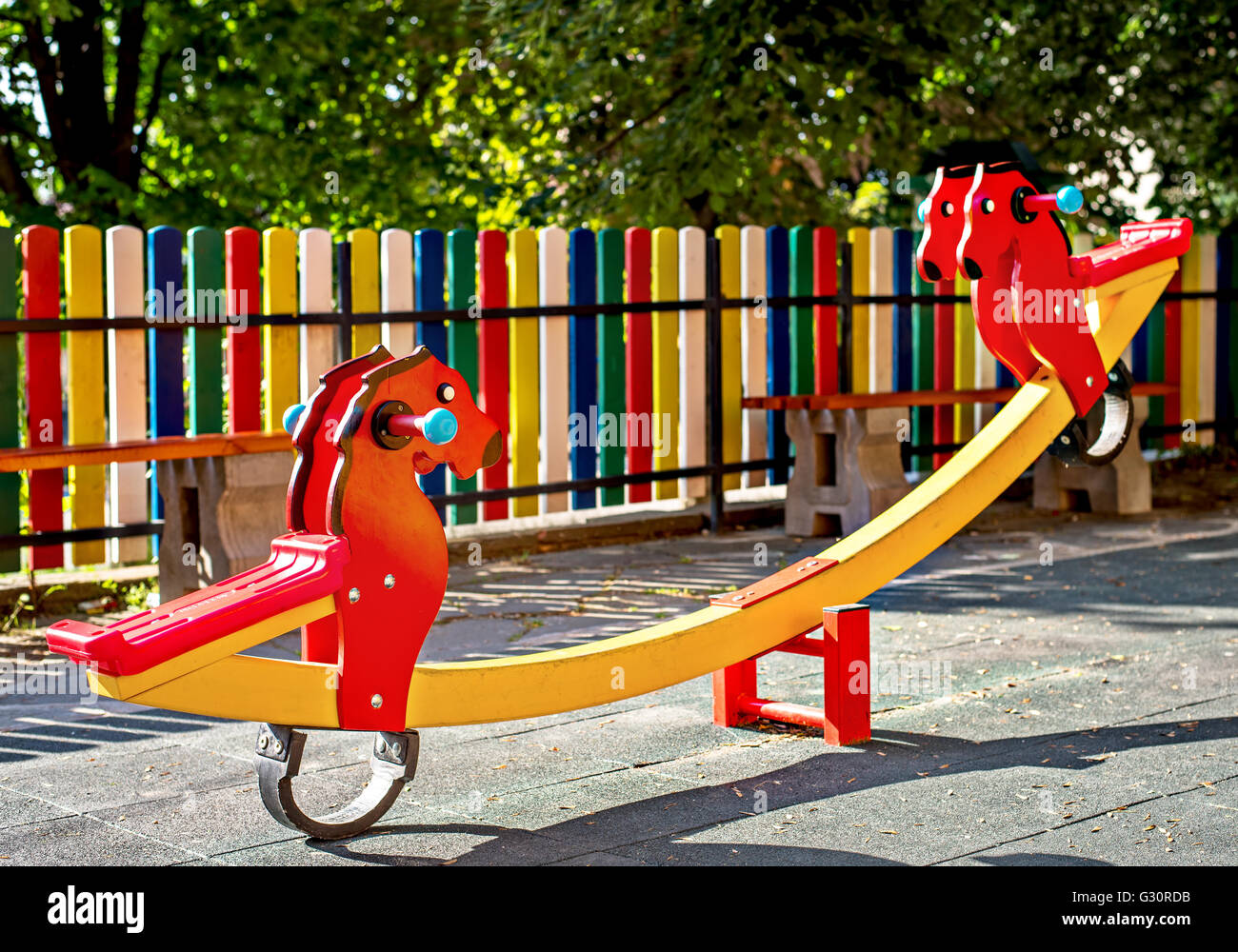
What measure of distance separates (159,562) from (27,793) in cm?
281

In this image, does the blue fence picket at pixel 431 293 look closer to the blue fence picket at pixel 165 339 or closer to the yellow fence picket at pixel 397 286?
the yellow fence picket at pixel 397 286

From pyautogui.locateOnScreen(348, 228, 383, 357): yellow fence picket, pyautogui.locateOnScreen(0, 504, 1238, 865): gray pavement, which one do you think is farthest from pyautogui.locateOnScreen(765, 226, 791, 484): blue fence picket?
pyautogui.locateOnScreen(0, 504, 1238, 865): gray pavement

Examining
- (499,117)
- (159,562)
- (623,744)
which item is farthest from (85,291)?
Answer: (499,117)

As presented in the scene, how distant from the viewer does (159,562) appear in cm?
685

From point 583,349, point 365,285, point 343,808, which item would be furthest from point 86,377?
point 343,808

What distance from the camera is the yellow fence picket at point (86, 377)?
6.89 meters

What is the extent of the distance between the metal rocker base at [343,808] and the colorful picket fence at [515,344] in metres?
3.75

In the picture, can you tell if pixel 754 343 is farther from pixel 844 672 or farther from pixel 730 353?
pixel 844 672

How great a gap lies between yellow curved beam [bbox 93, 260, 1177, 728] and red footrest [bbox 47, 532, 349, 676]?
3.6 inches

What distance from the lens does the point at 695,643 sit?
416 centimetres

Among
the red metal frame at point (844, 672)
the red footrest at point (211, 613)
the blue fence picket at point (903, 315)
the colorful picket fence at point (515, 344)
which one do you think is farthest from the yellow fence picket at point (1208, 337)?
the red footrest at point (211, 613)

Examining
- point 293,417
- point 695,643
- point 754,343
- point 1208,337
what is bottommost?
point 695,643

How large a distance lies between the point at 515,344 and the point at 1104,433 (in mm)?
3884

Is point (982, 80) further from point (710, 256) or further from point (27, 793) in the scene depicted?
point (27, 793)
